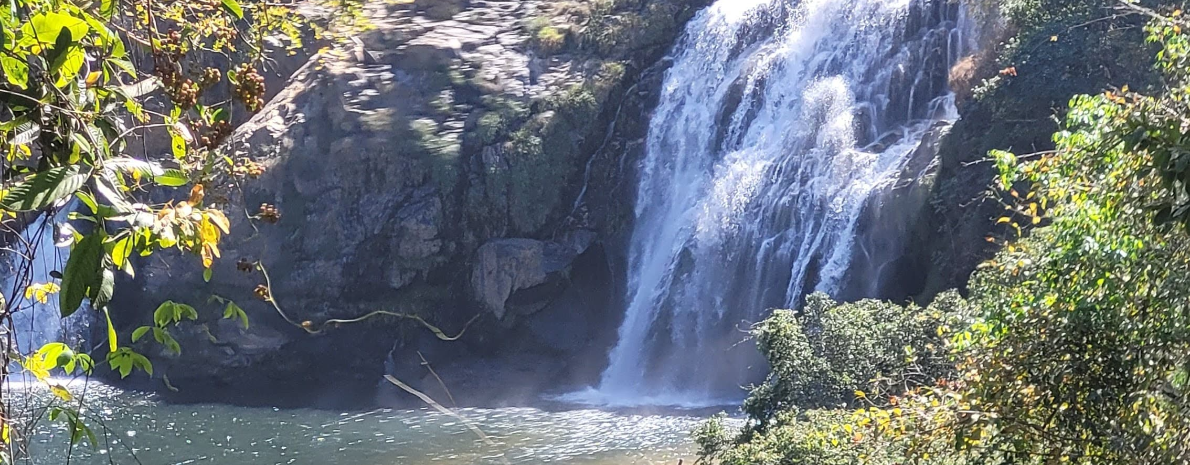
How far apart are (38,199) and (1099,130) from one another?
5053 millimetres

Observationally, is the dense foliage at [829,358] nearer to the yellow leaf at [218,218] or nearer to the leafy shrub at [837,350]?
the leafy shrub at [837,350]

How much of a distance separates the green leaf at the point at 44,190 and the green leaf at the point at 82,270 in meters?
0.10

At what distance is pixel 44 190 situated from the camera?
1.87 meters

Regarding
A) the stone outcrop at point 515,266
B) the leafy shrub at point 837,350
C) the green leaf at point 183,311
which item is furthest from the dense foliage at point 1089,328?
the stone outcrop at point 515,266

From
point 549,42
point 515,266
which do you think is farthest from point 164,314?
point 549,42

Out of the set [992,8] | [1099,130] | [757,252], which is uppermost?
[992,8]

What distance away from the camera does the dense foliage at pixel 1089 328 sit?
15.0 ft

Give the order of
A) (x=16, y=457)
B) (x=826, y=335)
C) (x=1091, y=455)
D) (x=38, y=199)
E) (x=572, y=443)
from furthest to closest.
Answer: (x=572, y=443)
(x=826, y=335)
(x=1091, y=455)
(x=16, y=457)
(x=38, y=199)

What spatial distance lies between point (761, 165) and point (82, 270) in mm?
22784

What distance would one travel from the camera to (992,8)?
2048cm

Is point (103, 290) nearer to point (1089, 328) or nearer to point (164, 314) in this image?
point (164, 314)

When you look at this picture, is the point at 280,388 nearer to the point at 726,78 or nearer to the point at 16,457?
the point at 726,78

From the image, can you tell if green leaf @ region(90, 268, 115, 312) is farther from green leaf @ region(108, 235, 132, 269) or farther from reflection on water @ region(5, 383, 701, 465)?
reflection on water @ region(5, 383, 701, 465)

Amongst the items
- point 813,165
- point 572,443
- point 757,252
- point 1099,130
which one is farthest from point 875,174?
point 1099,130
